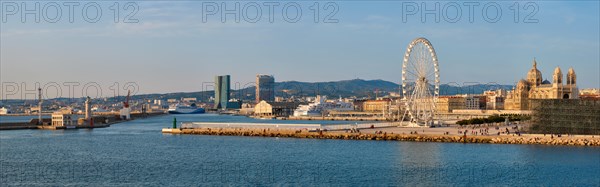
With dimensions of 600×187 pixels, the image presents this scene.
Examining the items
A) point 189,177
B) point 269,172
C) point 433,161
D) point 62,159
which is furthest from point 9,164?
point 433,161

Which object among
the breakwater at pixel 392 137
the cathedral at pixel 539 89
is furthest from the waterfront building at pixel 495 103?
the breakwater at pixel 392 137

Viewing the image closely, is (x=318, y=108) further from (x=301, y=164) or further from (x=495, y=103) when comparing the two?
(x=301, y=164)

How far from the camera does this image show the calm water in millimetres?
26625

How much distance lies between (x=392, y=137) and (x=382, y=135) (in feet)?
2.92

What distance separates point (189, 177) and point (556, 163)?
14.4 m

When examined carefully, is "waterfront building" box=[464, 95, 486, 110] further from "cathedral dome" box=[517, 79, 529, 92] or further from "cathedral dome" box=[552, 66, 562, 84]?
"cathedral dome" box=[552, 66, 562, 84]

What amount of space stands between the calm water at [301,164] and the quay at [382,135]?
1.94 m

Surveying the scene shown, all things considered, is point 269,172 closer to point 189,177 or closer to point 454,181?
point 189,177

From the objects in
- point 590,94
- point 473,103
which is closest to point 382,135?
point 473,103

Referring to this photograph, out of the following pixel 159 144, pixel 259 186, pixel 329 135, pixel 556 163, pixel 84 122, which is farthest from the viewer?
pixel 84 122

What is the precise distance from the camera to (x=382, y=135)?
4691 centimetres

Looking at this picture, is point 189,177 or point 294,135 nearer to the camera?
point 189,177

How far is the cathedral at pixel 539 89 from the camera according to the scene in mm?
87938

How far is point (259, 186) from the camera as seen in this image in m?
25.0
